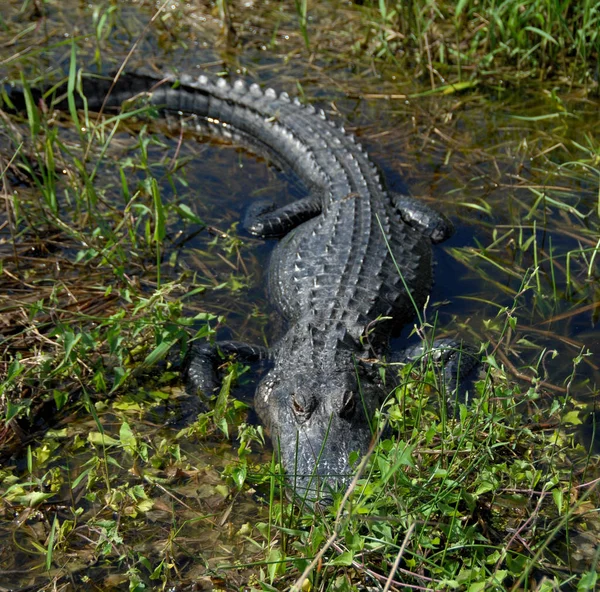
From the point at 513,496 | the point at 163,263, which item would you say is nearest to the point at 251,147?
the point at 163,263

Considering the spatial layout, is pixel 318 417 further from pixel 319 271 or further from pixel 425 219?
pixel 425 219

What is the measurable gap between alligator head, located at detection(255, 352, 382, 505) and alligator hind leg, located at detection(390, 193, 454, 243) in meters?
1.53

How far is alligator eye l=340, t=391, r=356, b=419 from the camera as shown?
10.3ft

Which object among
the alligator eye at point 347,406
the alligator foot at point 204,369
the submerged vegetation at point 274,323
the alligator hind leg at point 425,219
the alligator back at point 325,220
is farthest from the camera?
the alligator hind leg at point 425,219

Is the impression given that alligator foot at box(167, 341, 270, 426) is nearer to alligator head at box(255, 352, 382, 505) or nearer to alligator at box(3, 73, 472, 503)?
alligator at box(3, 73, 472, 503)

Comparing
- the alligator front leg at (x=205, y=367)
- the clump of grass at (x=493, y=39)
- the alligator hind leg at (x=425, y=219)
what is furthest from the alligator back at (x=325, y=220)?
the clump of grass at (x=493, y=39)

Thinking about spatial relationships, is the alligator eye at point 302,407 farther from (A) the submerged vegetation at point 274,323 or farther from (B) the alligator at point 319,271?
(A) the submerged vegetation at point 274,323

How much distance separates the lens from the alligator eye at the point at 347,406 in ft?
10.3

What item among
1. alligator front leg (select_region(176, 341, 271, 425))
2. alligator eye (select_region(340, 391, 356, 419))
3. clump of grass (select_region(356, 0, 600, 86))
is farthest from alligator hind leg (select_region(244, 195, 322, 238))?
alligator eye (select_region(340, 391, 356, 419))

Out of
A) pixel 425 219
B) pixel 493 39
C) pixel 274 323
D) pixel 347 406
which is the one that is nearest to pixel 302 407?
pixel 347 406

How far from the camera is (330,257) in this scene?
14.0ft

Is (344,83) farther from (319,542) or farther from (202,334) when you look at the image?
(319,542)

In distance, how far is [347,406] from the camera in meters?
3.17

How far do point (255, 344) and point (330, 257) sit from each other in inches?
26.5
